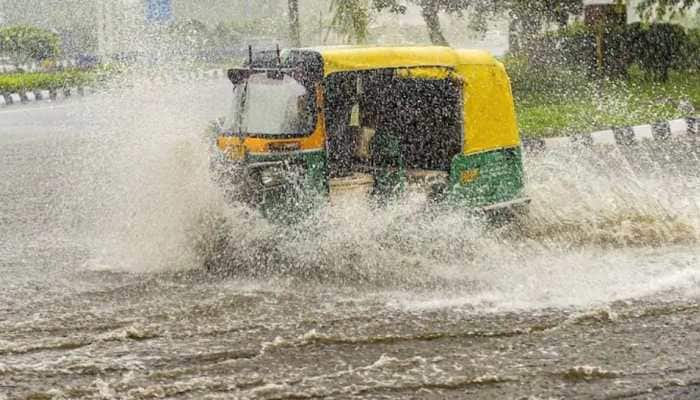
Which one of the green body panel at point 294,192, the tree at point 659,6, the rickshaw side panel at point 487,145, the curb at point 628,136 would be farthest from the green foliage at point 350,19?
the green body panel at point 294,192

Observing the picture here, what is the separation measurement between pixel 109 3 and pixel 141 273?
30793 mm

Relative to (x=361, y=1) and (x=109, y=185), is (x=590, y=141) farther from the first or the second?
(x=361, y=1)

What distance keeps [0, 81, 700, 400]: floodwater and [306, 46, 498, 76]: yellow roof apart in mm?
981

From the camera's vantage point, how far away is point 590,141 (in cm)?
1533

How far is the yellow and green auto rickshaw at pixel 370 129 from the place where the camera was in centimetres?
767

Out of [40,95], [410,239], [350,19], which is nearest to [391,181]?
[410,239]

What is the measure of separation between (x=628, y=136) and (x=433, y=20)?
9.42 meters

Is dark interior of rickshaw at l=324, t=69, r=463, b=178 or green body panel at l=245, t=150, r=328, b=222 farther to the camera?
dark interior of rickshaw at l=324, t=69, r=463, b=178

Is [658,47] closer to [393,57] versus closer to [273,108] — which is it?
[393,57]

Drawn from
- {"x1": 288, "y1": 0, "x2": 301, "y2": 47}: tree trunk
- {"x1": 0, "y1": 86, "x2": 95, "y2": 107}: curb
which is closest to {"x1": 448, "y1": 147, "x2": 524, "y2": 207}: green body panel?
{"x1": 288, "y1": 0, "x2": 301, "y2": 47}: tree trunk

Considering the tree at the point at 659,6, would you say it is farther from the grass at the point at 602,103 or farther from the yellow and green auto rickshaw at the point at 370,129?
the yellow and green auto rickshaw at the point at 370,129

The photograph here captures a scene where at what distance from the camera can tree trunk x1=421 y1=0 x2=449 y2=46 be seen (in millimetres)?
24516

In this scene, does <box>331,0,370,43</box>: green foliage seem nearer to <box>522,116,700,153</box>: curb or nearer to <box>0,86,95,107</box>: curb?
<box>522,116,700,153</box>: curb

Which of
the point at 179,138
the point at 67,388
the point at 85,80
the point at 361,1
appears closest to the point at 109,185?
the point at 179,138
